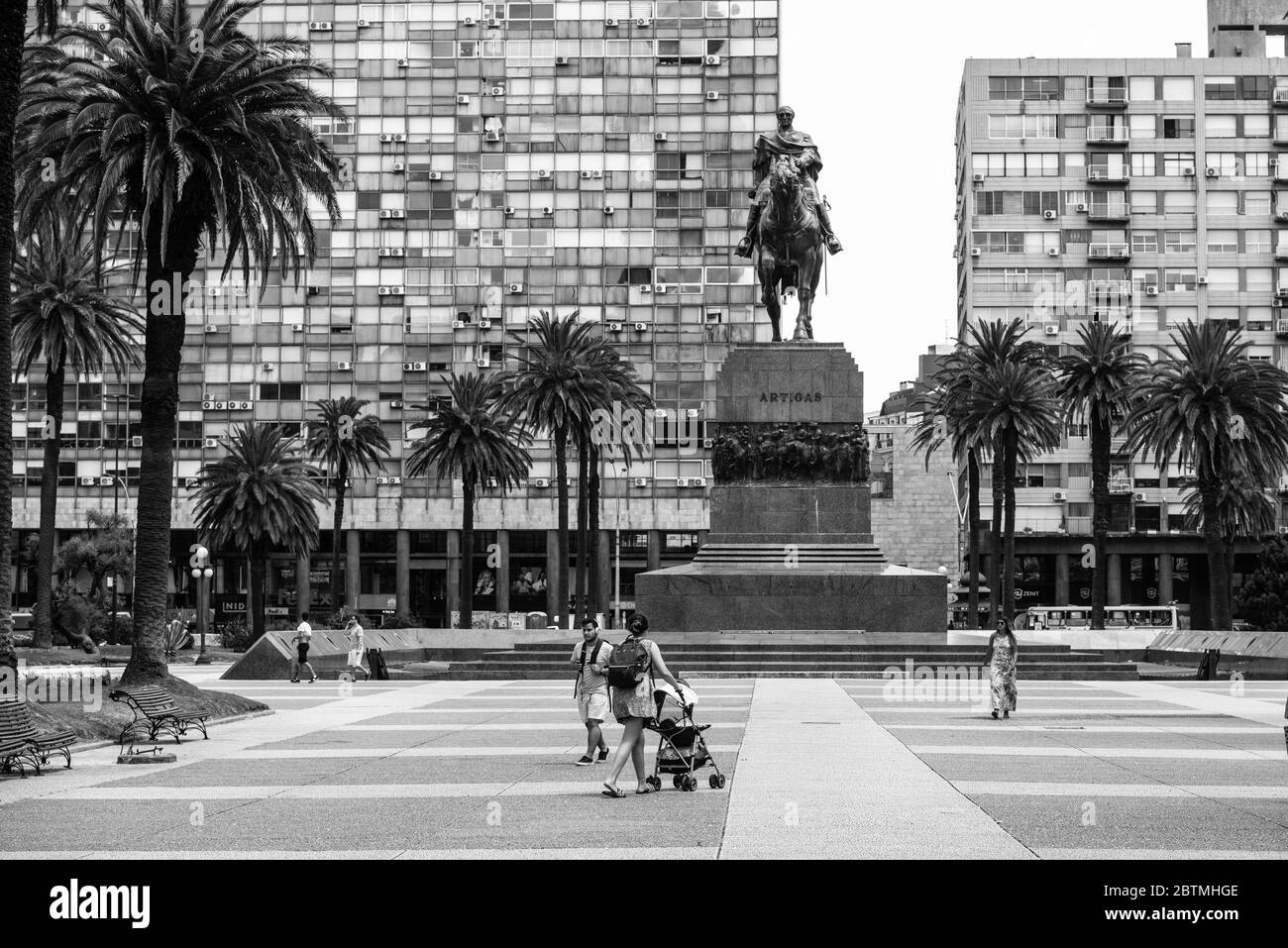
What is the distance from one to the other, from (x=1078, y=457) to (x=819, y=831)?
90.9 metres

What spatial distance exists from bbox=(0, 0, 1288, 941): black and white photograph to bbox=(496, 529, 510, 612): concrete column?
0.39m

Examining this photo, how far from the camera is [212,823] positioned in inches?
522

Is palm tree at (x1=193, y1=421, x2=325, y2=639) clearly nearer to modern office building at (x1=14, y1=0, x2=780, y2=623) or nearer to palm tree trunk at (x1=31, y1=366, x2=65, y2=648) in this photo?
palm tree trunk at (x1=31, y1=366, x2=65, y2=648)

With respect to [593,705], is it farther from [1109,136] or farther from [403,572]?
[1109,136]

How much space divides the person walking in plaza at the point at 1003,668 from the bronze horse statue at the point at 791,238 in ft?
60.1

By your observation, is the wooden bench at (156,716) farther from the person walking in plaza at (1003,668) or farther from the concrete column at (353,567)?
the concrete column at (353,567)

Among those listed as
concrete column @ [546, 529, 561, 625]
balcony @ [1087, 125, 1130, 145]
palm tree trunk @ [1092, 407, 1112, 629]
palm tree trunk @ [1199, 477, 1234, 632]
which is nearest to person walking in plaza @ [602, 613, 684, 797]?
palm tree trunk @ [1199, 477, 1234, 632]

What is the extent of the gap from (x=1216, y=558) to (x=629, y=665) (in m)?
46.7

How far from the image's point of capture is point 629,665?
15258 millimetres

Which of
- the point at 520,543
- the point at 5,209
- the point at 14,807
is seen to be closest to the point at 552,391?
the point at 520,543

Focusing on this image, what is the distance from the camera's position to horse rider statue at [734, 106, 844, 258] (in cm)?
4156

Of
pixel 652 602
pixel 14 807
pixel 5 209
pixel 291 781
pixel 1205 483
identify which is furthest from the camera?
pixel 1205 483

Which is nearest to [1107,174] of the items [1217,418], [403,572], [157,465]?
[1217,418]

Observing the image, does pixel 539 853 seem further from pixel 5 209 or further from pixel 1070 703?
pixel 1070 703
